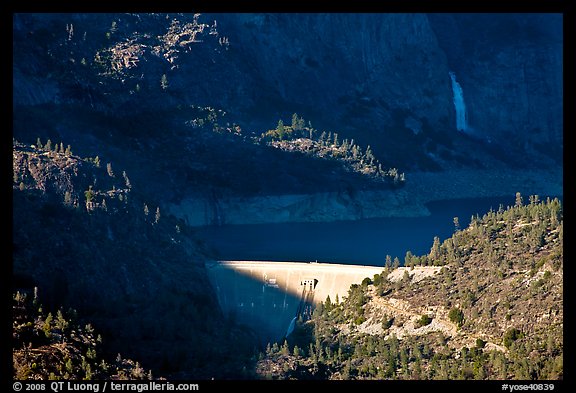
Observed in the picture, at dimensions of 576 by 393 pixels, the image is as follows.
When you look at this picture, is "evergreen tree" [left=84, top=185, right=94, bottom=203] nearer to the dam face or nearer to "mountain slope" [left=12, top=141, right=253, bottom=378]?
"mountain slope" [left=12, top=141, right=253, bottom=378]

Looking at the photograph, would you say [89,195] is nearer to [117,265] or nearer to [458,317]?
[117,265]

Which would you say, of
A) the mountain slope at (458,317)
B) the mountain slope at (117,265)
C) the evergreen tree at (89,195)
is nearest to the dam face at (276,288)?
the mountain slope at (117,265)

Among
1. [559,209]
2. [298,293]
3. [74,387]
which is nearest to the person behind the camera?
[74,387]

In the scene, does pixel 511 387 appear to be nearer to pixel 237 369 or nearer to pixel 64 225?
pixel 237 369

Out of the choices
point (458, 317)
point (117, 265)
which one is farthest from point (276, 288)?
point (458, 317)

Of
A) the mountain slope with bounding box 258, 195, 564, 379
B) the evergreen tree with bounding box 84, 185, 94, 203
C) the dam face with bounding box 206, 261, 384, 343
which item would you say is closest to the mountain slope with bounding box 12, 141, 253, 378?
the evergreen tree with bounding box 84, 185, 94, 203

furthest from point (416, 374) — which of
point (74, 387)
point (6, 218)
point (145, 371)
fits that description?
point (6, 218)

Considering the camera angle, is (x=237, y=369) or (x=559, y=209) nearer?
(x=237, y=369)

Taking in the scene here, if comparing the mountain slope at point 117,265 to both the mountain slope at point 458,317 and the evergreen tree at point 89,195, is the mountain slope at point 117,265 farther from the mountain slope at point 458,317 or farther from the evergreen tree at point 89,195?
the mountain slope at point 458,317
